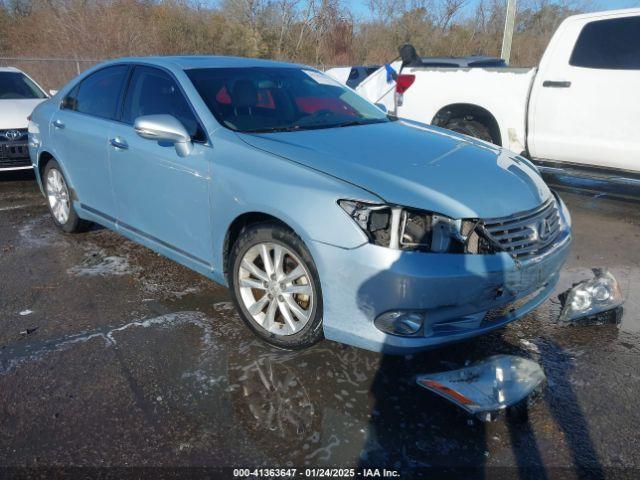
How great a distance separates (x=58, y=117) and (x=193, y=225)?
7.40ft

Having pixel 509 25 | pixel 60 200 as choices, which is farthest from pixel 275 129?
pixel 509 25

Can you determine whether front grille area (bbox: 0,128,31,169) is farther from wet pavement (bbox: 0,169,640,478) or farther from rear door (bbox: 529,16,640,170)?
rear door (bbox: 529,16,640,170)

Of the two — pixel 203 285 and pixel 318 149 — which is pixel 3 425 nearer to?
pixel 203 285

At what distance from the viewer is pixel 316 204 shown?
107 inches

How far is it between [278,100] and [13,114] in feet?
16.4

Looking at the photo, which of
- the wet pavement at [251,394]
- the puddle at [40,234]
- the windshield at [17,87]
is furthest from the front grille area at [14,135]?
the wet pavement at [251,394]

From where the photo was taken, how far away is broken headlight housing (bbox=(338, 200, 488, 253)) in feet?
8.55

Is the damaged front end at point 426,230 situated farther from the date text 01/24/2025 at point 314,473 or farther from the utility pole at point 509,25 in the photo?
the utility pole at point 509,25

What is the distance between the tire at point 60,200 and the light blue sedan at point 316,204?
74cm

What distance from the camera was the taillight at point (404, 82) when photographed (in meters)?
6.93

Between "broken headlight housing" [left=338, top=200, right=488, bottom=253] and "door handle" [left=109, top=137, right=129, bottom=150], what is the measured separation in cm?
199

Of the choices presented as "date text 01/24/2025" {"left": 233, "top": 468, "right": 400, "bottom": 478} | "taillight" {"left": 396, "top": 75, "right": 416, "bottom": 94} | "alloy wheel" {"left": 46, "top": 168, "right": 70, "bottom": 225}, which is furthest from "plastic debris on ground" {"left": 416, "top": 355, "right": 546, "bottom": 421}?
"taillight" {"left": 396, "top": 75, "right": 416, "bottom": 94}

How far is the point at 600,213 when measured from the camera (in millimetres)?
6145

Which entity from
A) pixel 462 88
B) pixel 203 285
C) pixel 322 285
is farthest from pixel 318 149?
pixel 462 88
